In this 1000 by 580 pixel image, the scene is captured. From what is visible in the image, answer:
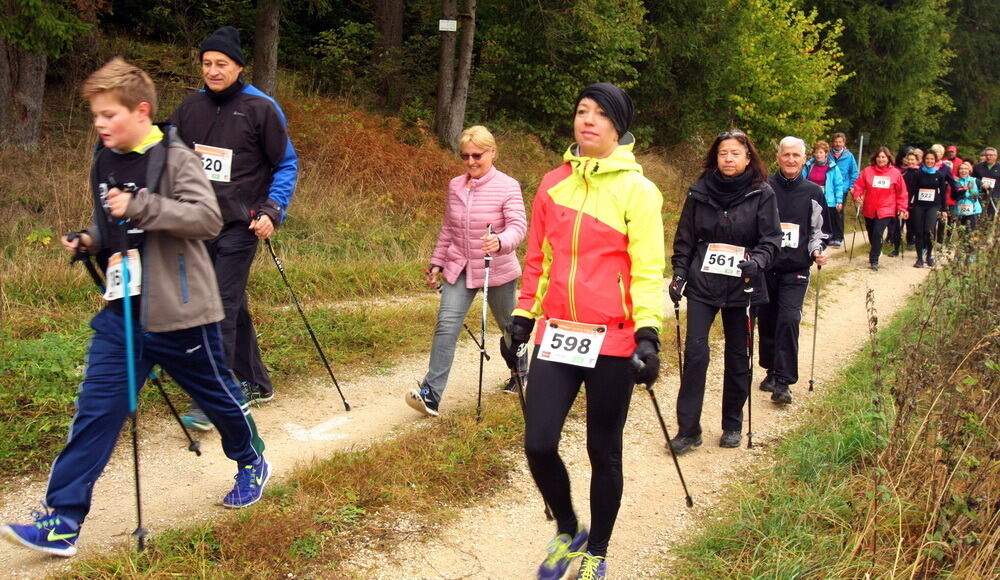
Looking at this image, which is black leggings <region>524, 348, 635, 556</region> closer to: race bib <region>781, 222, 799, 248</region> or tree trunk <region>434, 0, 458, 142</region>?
race bib <region>781, 222, 799, 248</region>

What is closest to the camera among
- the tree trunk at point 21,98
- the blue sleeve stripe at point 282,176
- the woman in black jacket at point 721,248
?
the blue sleeve stripe at point 282,176

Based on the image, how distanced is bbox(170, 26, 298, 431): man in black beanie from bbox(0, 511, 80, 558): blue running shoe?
5.71 ft

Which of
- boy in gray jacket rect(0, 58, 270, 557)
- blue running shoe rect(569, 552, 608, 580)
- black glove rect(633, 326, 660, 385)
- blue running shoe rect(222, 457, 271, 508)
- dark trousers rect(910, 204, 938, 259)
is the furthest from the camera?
dark trousers rect(910, 204, 938, 259)

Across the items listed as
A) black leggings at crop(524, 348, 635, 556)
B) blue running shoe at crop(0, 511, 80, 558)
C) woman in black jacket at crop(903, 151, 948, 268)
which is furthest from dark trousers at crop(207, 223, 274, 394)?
woman in black jacket at crop(903, 151, 948, 268)

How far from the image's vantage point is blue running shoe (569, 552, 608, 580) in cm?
387

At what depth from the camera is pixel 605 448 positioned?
12.3ft

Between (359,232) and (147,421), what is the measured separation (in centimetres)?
661

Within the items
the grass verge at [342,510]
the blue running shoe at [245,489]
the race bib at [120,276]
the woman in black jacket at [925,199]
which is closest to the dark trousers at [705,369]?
the grass verge at [342,510]

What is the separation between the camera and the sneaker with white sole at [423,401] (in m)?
6.04

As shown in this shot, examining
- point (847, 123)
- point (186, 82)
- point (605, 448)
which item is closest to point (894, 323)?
point (605, 448)

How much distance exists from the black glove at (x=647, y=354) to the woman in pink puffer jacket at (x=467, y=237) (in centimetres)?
245

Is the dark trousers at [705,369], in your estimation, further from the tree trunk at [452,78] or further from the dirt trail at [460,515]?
the tree trunk at [452,78]

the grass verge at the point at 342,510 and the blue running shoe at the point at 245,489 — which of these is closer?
the grass verge at the point at 342,510

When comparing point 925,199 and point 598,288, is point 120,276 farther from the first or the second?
point 925,199
